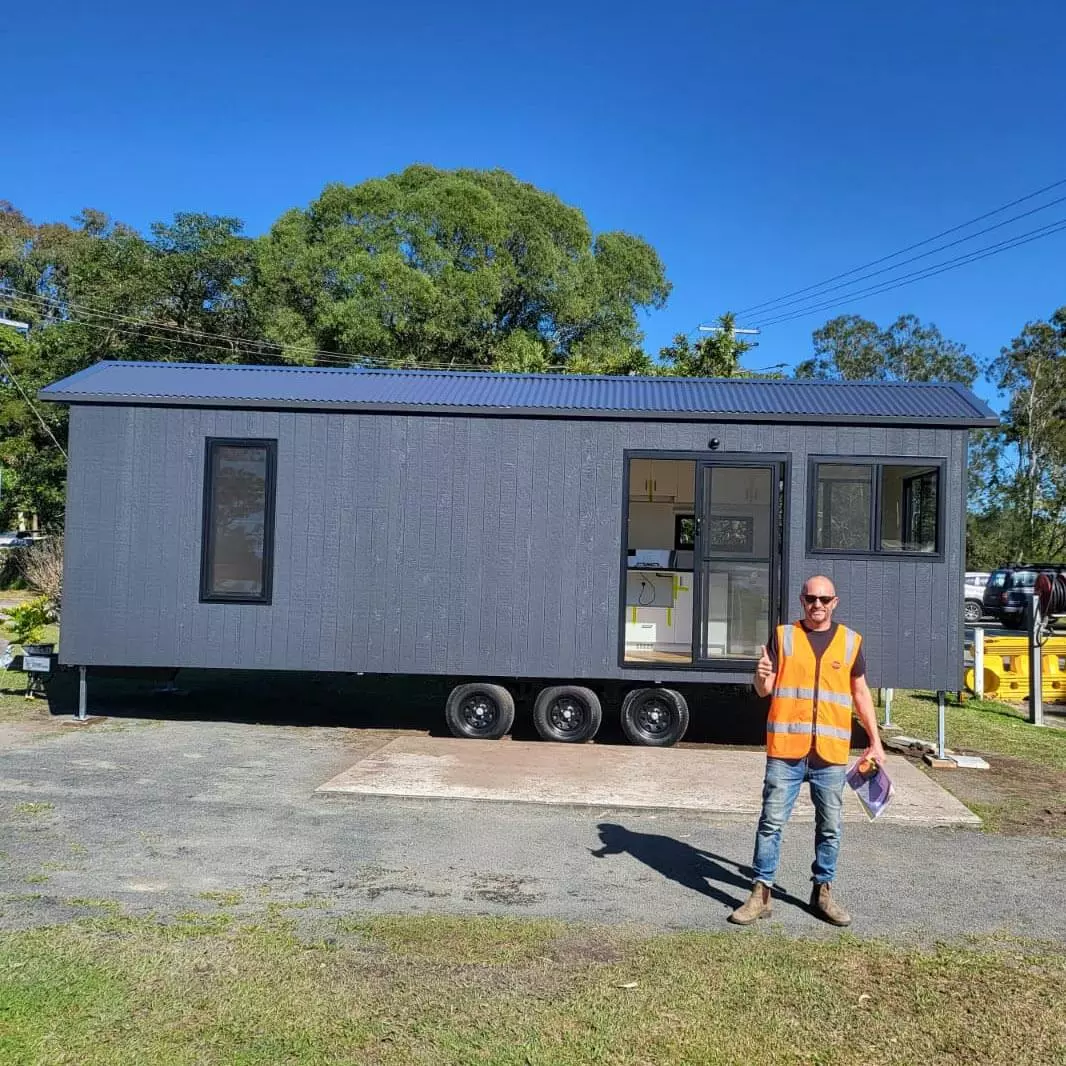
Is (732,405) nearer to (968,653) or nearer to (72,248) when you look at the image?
(968,653)

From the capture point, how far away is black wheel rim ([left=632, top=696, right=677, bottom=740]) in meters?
8.27

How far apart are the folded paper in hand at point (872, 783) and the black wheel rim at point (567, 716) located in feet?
12.6

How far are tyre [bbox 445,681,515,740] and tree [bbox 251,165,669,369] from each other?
14794 mm

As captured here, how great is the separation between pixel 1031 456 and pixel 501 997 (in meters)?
33.7

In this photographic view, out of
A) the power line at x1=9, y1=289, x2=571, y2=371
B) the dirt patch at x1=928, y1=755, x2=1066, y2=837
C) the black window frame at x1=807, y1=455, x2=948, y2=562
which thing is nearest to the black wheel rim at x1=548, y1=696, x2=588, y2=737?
the black window frame at x1=807, y1=455, x2=948, y2=562

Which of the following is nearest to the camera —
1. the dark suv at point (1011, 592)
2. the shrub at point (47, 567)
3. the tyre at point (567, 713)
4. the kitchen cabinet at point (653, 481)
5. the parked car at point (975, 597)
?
the tyre at point (567, 713)

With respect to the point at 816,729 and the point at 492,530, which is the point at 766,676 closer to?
the point at 816,729

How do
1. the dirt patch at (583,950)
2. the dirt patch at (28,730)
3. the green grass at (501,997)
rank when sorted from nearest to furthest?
the green grass at (501,997) < the dirt patch at (583,950) < the dirt patch at (28,730)

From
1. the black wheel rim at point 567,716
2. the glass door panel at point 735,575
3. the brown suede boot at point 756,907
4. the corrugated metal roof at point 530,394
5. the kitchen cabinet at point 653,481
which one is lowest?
the brown suede boot at point 756,907

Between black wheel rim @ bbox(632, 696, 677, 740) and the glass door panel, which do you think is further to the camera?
black wheel rim @ bbox(632, 696, 677, 740)

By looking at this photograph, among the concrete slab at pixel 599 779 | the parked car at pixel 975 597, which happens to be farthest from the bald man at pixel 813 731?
the parked car at pixel 975 597

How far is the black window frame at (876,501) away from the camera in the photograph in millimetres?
7879

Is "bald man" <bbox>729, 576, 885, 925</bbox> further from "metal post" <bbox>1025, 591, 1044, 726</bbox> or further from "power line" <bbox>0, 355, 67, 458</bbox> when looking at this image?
"power line" <bbox>0, 355, 67, 458</bbox>

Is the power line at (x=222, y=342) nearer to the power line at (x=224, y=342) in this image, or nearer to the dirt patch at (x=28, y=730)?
the power line at (x=224, y=342)
